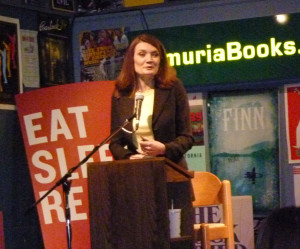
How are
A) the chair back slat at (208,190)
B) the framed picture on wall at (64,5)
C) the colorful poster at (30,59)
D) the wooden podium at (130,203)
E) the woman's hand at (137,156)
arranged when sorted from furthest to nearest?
the framed picture on wall at (64,5) < the colorful poster at (30,59) < the chair back slat at (208,190) < the woman's hand at (137,156) < the wooden podium at (130,203)

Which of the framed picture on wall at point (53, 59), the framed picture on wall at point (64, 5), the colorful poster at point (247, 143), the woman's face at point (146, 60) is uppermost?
the framed picture on wall at point (64, 5)

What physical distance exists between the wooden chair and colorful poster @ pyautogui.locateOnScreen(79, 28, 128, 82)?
1.33 m

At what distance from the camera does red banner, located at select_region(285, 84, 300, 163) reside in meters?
4.19

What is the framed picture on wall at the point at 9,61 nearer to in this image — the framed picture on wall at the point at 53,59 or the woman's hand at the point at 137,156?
the framed picture on wall at the point at 53,59

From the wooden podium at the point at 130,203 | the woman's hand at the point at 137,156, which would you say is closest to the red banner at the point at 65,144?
the woman's hand at the point at 137,156

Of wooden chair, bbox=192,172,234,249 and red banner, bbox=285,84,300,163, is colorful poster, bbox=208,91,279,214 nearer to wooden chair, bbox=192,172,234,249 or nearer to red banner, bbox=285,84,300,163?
red banner, bbox=285,84,300,163

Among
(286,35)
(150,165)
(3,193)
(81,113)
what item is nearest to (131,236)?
(150,165)

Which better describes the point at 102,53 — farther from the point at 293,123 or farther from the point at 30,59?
the point at 293,123

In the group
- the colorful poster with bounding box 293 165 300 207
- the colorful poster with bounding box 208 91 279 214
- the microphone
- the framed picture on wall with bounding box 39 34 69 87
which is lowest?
the colorful poster with bounding box 293 165 300 207

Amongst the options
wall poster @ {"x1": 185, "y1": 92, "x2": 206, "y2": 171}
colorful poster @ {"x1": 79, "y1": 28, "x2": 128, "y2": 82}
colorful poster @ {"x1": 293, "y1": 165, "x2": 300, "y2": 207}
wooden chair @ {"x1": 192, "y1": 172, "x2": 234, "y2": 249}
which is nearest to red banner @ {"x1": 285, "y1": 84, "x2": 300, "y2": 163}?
colorful poster @ {"x1": 293, "y1": 165, "x2": 300, "y2": 207}

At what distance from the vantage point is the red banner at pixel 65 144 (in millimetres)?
3652

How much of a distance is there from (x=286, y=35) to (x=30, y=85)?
1639mm

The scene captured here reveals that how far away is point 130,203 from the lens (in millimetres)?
2652

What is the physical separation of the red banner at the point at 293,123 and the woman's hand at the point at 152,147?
161 centimetres
